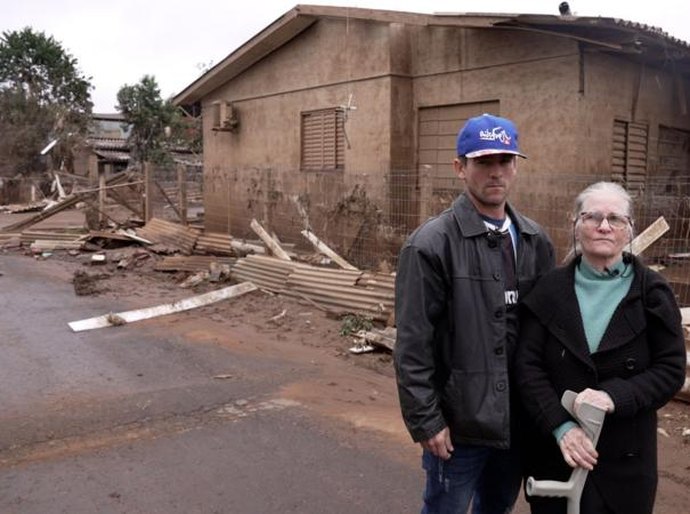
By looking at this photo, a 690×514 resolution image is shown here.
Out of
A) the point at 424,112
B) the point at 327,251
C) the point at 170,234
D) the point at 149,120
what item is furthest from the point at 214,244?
the point at 149,120

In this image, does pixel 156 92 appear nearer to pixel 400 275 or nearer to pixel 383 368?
pixel 383 368

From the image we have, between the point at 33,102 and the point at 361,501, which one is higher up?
the point at 33,102

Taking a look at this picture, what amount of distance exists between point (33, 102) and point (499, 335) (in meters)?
41.5

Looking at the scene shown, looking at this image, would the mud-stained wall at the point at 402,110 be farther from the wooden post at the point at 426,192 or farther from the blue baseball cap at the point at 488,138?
the blue baseball cap at the point at 488,138

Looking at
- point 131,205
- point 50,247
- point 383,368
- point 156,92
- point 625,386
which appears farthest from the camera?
point 156,92

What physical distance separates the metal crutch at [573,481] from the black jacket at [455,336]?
189 mm

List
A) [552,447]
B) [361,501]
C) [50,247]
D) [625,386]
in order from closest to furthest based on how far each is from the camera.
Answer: [625,386]
[552,447]
[361,501]
[50,247]

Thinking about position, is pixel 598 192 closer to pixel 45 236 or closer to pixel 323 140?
pixel 323 140

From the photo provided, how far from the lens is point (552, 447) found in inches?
93.5

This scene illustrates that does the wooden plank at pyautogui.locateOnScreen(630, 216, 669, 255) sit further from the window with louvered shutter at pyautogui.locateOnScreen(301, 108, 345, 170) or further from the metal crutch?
the window with louvered shutter at pyautogui.locateOnScreen(301, 108, 345, 170)

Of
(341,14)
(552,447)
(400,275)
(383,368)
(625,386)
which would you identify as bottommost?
(383,368)

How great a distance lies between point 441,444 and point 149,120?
3738 cm

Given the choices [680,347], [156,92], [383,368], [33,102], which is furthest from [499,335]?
[33,102]

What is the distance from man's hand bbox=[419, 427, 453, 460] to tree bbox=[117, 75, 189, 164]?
36078 mm
